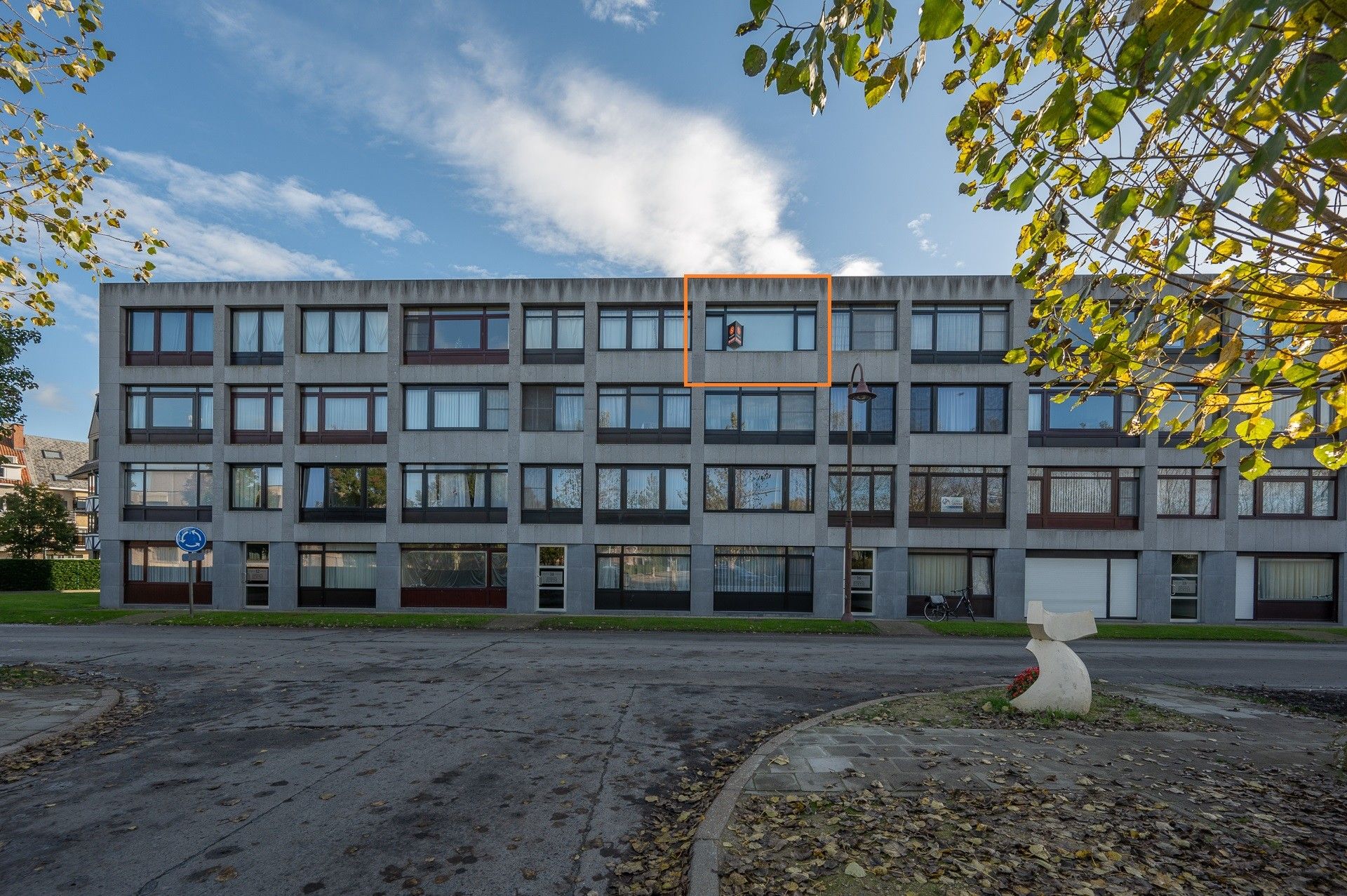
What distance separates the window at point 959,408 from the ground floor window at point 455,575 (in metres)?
16.9

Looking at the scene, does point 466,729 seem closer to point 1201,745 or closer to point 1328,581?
point 1201,745

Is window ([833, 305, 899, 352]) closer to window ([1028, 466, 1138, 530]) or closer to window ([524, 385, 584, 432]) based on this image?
window ([1028, 466, 1138, 530])

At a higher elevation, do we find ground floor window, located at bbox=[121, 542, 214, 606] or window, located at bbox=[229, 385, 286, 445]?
window, located at bbox=[229, 385, 286, 445]

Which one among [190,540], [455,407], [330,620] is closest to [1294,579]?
[455,407]

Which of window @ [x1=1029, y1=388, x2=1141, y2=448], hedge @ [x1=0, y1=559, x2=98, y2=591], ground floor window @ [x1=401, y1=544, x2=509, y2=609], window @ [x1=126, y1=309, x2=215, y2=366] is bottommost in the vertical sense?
hedge @ [x1=0, y1=559, x2=98, y2=591]

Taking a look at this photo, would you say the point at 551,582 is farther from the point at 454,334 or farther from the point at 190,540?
the point at 190,540

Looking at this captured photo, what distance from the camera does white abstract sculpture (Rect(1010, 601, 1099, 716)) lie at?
8.70 metres

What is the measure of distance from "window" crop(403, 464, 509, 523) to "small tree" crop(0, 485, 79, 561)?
3341 centimetres

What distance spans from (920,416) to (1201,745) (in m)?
16.6

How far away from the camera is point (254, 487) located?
24.6m

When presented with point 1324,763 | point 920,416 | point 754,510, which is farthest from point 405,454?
point 1324,763

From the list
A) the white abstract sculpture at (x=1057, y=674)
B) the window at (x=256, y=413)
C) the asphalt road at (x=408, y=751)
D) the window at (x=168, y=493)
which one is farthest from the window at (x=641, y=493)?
the window at (x=168, y=493)

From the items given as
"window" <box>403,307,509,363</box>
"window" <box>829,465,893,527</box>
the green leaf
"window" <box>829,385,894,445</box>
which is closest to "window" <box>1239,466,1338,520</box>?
"window" <box>829,465,893,527</box>

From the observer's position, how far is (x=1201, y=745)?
7715 millimetres
